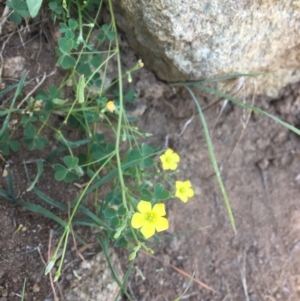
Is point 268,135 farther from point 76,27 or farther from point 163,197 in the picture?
point 76,27

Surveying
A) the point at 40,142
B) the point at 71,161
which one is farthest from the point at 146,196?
the point at 40,142

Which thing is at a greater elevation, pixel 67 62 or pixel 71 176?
pixel 67 62

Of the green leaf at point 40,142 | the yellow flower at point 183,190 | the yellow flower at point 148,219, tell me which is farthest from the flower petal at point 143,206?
the green leaf at point 40,142

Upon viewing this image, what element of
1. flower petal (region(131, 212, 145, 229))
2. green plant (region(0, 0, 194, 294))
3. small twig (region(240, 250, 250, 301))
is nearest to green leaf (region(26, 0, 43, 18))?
green plant (region(0, 0, 194, 294))

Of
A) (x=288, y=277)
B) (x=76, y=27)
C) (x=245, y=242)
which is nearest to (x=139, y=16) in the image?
(x=76, y=27)

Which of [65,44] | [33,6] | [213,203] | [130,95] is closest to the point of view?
[33,6]

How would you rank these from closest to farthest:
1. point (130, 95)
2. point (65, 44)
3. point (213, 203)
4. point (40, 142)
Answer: point (65, 44) → point (40, 142) → point (130, 95) → point (213, 203)

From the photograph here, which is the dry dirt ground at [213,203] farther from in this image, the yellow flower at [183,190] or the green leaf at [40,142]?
the yellow flower at [183,190]

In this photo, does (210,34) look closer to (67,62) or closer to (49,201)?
(67,62)
